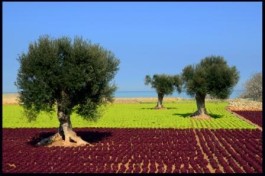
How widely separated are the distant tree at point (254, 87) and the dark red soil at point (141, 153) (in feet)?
300

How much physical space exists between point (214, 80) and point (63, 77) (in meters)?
37.4

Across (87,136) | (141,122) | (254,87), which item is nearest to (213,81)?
(141,122)

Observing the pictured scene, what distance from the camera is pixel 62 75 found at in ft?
110

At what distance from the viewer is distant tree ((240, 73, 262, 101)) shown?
434ft

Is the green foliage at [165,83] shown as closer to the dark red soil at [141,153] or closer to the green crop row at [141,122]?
the green crop row at [141,122]

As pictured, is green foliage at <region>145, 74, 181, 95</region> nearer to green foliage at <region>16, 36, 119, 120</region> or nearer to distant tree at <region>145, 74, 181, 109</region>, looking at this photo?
distant tree at <region>145, 74, 181, 109</region>

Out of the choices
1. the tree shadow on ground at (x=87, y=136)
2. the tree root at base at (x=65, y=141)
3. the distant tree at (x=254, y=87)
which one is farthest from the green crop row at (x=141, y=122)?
the distant tree at (x=254, y=87)

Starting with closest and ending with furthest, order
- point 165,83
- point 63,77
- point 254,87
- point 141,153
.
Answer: point 141,153 < point 63,77 < point 165,83 < point 254,87

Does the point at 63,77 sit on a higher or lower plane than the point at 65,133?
higher

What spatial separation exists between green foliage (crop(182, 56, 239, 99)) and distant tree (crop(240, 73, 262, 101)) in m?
67.1

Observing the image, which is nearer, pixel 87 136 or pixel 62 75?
pixel 62 75

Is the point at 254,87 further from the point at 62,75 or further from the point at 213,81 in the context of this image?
the point at 62,75

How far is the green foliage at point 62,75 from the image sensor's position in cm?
3366

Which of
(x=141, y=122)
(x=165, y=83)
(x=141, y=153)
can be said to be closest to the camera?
(x=141, y=153)
